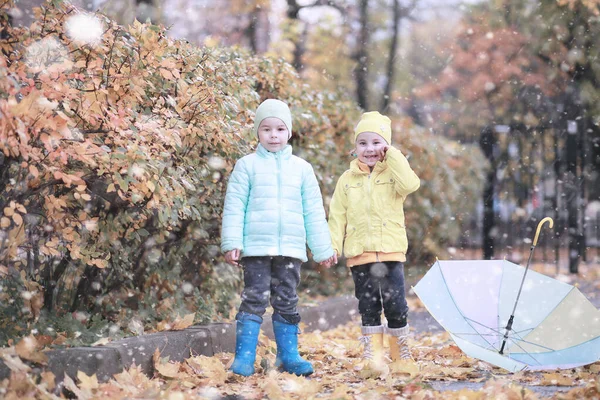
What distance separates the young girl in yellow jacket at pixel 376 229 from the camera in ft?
15.8

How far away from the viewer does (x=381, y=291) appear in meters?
4.89

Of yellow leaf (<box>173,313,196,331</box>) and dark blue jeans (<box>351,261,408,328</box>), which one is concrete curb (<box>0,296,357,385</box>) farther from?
dark blue jeans (<box>351,261,408,328</box>)

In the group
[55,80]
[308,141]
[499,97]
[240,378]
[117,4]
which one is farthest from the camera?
[499,97]

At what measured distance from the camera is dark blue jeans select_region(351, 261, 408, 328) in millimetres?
4848

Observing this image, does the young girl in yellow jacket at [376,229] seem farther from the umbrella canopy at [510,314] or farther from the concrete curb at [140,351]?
the concrete curb at [140,351]

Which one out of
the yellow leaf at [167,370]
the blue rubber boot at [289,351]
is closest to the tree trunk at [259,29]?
the blue rubber boot at [289,351]

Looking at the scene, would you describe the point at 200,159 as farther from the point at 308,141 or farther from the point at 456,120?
the point at 456,120

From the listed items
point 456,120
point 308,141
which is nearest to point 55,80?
point 308,141

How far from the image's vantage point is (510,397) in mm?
3660

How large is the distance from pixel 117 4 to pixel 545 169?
6487 mm

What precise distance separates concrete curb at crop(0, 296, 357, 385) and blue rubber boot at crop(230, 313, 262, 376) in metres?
0.39

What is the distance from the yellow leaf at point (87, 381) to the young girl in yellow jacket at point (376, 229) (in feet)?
5.73

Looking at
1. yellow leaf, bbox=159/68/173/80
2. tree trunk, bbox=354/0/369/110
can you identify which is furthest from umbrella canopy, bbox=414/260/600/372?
tree trunk, bbox=354/0/369/110

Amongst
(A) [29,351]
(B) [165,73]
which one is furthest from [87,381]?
(B) [165,73]
